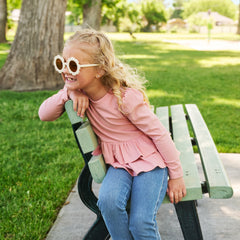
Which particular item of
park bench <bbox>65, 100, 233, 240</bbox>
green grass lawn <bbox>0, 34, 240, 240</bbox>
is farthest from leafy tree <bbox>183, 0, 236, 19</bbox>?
park bench <bbox>65, 100, 233, 240</bbox>

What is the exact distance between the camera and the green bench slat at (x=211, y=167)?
5.90 feet

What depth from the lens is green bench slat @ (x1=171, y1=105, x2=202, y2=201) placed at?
1.82 meters

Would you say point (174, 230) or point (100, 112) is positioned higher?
point (100, 112)

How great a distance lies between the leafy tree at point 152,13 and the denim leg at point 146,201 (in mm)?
67424

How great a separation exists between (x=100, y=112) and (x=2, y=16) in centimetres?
1943

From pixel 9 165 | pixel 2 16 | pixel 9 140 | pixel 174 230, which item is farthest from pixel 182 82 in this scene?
pixel 2 16

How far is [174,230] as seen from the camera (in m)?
2.48

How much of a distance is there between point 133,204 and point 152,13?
69.6 meters

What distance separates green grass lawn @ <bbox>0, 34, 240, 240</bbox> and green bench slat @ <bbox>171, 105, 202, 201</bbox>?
44 centimetres

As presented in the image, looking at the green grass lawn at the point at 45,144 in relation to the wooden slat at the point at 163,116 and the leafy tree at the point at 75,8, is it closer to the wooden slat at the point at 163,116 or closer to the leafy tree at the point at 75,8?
the wooden slat at the point at 163,116

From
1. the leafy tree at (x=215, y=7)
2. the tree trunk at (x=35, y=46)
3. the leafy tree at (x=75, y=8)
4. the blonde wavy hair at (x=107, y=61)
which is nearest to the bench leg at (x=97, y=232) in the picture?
the blonde wavy hair at (x=107, y=61)

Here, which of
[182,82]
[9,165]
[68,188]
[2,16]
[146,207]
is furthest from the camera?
[2,16]

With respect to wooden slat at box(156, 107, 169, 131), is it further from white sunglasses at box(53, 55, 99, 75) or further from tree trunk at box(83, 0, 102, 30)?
tree trunk at box(83, 0, 102, 30)

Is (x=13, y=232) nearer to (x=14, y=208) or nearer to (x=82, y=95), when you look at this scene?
(x=14, y=208)
